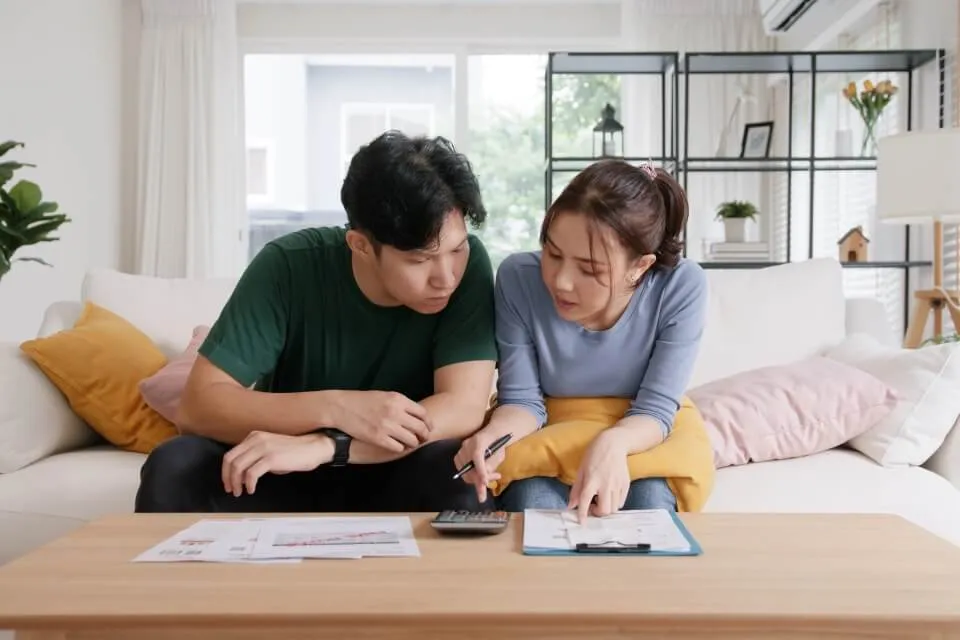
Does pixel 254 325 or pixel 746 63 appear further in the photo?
pixel 746 63

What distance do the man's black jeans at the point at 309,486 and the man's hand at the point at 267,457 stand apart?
6 cm

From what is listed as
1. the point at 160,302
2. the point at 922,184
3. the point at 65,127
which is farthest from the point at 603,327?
the point at 65,127

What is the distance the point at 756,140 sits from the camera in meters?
5.41

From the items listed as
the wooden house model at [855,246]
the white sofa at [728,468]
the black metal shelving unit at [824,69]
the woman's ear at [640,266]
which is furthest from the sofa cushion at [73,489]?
the wooden house model at [855,246]

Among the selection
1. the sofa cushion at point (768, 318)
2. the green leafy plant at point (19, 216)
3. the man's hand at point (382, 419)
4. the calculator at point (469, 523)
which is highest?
the green leafy plant at point (19, 216)

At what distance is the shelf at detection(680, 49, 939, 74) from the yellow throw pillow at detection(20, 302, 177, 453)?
338 centimetres

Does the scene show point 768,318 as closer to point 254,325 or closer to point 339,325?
point 339,325

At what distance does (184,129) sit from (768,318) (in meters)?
4.66

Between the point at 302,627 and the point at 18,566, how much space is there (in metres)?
0.38

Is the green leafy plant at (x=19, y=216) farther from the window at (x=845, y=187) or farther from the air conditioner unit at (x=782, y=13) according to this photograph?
the air conditioner unit at (x=782, y=13)

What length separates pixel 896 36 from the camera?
497 cm

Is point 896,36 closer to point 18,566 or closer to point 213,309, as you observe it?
point 213,309

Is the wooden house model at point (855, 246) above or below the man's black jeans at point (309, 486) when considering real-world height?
above

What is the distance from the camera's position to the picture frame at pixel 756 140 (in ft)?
17.4
